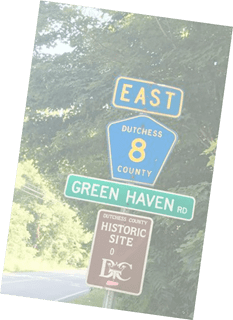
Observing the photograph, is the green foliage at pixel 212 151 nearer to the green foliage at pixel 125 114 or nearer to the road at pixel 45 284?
the green foliage at pixel 125 114

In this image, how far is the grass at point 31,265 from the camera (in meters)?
6.61

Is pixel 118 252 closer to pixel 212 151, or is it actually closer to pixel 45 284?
pixel 45 284

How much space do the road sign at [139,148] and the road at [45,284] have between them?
119cm

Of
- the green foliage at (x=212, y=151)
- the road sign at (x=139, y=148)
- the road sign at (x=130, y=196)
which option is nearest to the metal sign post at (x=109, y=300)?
the road sign at (x=130, y=196)

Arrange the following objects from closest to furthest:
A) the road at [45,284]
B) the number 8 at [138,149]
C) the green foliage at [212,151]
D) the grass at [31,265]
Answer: the road at [45,284] < the grass at [31,265] < the number 8 at [138,149] < the green foliage at [212,151]

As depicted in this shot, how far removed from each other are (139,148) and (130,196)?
552 millimetres

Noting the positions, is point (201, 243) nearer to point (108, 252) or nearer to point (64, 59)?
point (108, 252)

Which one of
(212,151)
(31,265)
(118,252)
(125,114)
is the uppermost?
(125,114)

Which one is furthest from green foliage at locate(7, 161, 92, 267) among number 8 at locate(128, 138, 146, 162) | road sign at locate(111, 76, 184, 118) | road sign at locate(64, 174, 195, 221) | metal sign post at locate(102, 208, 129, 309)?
road sign at locate(111, 76, 184, 118)

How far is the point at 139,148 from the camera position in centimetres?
674

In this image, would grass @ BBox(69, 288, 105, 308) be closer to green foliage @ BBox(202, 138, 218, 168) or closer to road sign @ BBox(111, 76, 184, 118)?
green foliage @ BBox(202, 138, 218, 168)

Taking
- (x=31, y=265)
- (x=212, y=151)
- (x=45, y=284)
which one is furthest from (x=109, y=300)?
(x=212, y=151)

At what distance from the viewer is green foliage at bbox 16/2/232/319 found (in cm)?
669

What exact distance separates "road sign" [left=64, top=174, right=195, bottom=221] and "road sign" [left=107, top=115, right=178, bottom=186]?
117mm
